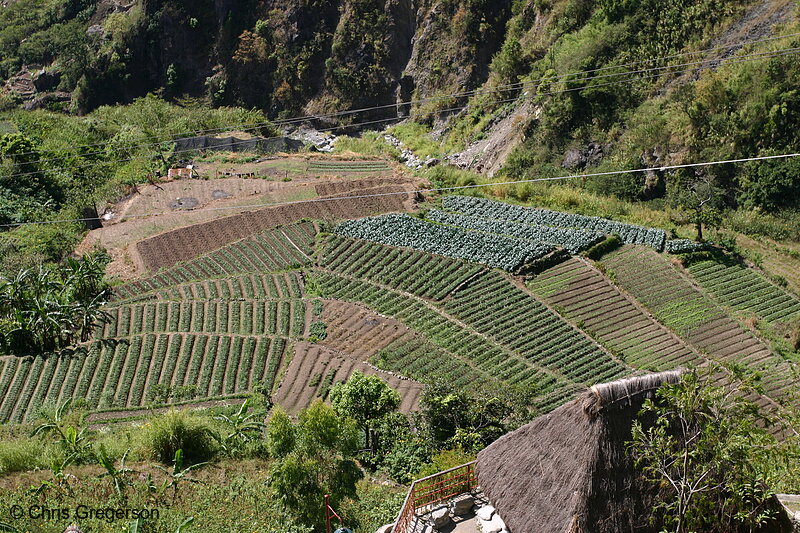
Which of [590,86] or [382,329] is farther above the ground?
[590,86]

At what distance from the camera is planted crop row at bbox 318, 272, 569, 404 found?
30.1m

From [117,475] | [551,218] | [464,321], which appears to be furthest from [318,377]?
[551,218]

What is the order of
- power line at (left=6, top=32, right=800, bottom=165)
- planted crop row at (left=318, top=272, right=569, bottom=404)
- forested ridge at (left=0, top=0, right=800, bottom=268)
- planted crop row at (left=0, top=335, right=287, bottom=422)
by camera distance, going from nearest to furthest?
planted crop row at (left=0, top=335, right=287, bottom=422)
planted crop row at (left=318, top=272, right=569, bottom=404)
forested ridge at (left=0, top=0, right=800, bottom=268)
power line at (left=6, top=32, right=800, bottom=165)

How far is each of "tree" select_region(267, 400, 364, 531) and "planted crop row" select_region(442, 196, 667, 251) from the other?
24.1 metres

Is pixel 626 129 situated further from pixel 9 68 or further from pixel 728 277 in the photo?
pixel 9 68

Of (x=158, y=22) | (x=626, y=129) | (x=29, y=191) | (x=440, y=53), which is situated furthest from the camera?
(x=158, y=22)

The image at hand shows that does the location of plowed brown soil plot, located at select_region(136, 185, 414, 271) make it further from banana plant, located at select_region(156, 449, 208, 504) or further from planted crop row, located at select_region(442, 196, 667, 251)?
banana plant, located at select_region(156, 449, 208, 504)

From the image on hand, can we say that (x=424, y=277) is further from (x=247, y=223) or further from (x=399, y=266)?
(x=247, y=223)

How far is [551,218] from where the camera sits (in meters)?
40.3

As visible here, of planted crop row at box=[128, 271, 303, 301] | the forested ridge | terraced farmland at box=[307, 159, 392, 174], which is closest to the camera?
planted crop row at box=[128, 271, 303, 301]

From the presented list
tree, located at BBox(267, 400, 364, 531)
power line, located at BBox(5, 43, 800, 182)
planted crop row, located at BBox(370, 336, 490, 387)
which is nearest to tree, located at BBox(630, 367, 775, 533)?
tree, located at BBox(267, 400, 364, 531)

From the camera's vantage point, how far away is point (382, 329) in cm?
3331

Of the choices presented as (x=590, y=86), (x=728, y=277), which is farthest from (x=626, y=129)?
(x=728, y=277)

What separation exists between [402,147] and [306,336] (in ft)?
96.6
